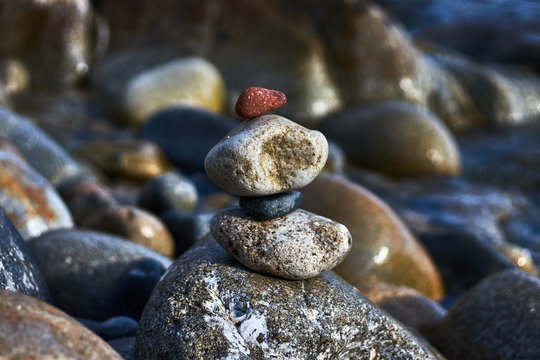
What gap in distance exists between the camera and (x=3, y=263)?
2.70 m

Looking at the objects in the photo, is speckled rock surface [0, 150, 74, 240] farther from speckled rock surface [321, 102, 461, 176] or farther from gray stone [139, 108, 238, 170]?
speckled rock surface [321, 102, 461, 176]

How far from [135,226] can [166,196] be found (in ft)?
3.96

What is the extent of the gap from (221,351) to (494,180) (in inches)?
305

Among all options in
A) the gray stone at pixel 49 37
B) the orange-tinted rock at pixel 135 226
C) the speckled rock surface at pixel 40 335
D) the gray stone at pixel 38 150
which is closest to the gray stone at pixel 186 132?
the gray stone at pixel 38 150

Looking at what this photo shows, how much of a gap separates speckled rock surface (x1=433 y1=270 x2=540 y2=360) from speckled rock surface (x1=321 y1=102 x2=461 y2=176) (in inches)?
229

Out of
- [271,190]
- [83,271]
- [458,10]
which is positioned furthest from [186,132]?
[458,10]

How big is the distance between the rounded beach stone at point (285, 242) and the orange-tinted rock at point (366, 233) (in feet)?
6.30

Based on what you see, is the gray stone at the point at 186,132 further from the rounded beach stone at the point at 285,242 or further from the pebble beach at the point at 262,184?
the rounded beach stone at the point at 285,242

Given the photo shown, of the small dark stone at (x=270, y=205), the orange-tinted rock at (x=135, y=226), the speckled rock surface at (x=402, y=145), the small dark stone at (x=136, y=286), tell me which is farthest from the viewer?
the speckled rock surface at (x=402, y=145)

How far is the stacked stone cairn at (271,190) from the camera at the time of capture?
2.71 m

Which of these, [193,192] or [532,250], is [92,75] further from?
[532,250]

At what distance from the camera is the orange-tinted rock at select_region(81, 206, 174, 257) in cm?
512

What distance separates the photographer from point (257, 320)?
104 inches

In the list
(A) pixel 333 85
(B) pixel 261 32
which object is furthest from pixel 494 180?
(B) pixel 261 32
